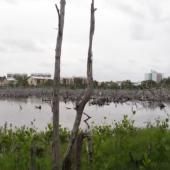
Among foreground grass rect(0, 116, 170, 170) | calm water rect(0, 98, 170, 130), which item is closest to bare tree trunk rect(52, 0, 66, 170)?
foreground grass rect(0, 116, 170, 170)

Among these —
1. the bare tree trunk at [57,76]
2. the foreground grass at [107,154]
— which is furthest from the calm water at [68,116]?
the bare tree trunk at [57,76]

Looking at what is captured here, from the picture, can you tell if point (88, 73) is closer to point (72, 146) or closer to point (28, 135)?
point (72, 146)

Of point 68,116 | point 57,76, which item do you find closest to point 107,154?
point 57,76

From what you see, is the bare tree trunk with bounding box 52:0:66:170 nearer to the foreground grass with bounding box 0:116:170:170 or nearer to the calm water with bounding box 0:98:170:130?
the foreground grass with bounding box 0:116:170:170

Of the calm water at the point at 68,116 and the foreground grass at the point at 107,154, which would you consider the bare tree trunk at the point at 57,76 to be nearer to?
the foreground grass at the point at 107,154

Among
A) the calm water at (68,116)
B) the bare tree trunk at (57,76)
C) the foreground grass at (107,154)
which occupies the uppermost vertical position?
the bare tree trunk at (57,76)

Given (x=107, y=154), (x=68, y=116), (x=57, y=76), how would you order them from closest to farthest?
(x=57, y=76), (x=107, y=154), (x=68, y=116)

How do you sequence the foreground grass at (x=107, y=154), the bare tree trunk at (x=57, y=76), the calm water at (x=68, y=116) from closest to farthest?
the bare tree trunk at (x=57, y=76), the foreground grass at (x=107, y=154), the calm water at (x=68, y=116)

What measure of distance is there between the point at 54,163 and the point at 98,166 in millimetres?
3488

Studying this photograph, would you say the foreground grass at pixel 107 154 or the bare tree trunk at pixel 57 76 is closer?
the bare tree trunk at pixel 57 76

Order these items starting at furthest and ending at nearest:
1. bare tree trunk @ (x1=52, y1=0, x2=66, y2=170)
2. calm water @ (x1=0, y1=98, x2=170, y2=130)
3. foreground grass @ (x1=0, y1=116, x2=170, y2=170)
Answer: calm water @ (x1=0, y1=98, x2=170, y2=130) < foreground grass @ (x1=0, y1=116, x2=170, y2=170) < bare tree trunk @ (x1=52, y1=0, x2=66, y2=170)

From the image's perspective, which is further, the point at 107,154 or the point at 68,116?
the point at 68,116

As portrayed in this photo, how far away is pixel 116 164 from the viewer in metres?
8.48

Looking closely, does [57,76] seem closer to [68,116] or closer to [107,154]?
[107,154]
